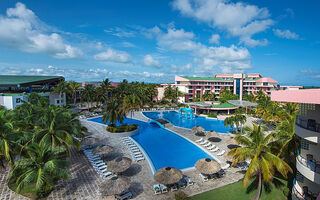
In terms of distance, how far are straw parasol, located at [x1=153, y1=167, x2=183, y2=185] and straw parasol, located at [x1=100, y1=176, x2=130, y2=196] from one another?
8.96 feet

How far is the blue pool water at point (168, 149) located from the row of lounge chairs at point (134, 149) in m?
1.39

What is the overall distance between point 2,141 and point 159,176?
41.6ft

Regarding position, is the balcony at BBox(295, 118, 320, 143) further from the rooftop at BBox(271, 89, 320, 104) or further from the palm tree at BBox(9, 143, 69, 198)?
the palm tree at BBox(9, 143, 69, 198)

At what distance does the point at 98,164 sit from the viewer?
19.6 m

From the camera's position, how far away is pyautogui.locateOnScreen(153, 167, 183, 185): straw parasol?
14.6 metres

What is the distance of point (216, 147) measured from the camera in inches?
987

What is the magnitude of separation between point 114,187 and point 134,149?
10.9 metres

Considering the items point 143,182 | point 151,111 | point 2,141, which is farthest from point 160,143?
point 151,111

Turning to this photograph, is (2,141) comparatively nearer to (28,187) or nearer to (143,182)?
(28,187)

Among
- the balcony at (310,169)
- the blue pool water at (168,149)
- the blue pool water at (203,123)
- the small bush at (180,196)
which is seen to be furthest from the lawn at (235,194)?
the blue pool water at (203,123)

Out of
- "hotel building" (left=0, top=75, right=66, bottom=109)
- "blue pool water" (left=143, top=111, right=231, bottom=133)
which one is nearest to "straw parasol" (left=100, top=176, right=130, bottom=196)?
"blue pool water" (left=143, top=111, right=231, bottom=133)

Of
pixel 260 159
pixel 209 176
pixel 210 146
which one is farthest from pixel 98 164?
pixel 260 159

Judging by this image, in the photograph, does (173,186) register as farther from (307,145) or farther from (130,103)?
(130,103)

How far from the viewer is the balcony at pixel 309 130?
10938 mm
